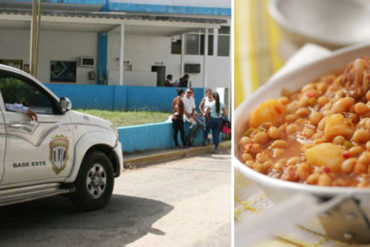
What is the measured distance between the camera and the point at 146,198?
796cm

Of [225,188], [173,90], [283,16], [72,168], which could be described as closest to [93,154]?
[72,168]

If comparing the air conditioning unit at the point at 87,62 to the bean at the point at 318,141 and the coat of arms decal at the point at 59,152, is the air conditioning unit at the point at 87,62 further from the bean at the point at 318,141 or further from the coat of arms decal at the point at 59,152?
the bean at the point at 318,141

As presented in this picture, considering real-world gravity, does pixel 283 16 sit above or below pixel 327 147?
above

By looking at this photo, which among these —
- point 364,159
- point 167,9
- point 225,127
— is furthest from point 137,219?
point 167,9

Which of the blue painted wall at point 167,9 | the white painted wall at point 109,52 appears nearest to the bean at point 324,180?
the white painted wall at point 109,52

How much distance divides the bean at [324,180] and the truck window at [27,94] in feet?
15.1

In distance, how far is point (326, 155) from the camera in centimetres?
247

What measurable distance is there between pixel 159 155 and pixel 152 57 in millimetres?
11178

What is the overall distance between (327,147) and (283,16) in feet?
1.98

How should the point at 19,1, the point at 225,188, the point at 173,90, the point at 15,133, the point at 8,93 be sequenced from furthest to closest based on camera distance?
the point at 19,1 < the point at 173,90 < the point at 225,188 < the point at 8,93 < the point at 15,133

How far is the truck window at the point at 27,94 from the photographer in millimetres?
6398

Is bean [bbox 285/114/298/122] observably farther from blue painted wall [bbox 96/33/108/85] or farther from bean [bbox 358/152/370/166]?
blue painted wall [bbox 96/33/108/85]

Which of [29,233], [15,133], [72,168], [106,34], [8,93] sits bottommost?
[29,233]

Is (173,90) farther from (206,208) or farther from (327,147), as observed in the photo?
(327,147)
